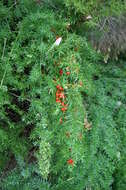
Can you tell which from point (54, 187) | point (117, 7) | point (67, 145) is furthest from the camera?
point (54, 187)

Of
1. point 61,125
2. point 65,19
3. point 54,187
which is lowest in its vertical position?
point 54,187

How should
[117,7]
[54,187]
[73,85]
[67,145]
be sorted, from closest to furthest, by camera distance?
[73,85]
[67,145]
[117,7]
[54,187]

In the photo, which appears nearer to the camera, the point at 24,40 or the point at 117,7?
the point at 24,40

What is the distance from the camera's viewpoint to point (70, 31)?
1.55 metres

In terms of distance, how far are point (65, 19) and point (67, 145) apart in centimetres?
75

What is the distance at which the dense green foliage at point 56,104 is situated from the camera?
1.27m

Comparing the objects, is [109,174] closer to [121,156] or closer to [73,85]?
[121,156]

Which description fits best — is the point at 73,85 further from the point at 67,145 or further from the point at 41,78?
the point at 67,145

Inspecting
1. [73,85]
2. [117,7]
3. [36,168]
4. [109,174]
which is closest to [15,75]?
[73,85]

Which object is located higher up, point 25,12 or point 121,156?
point 25,12

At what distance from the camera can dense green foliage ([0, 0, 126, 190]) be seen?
4.16ft

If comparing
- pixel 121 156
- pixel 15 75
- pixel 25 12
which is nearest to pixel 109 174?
pixel 121 156

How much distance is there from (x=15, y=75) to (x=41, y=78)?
0.15 m

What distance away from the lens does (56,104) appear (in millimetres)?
1256
